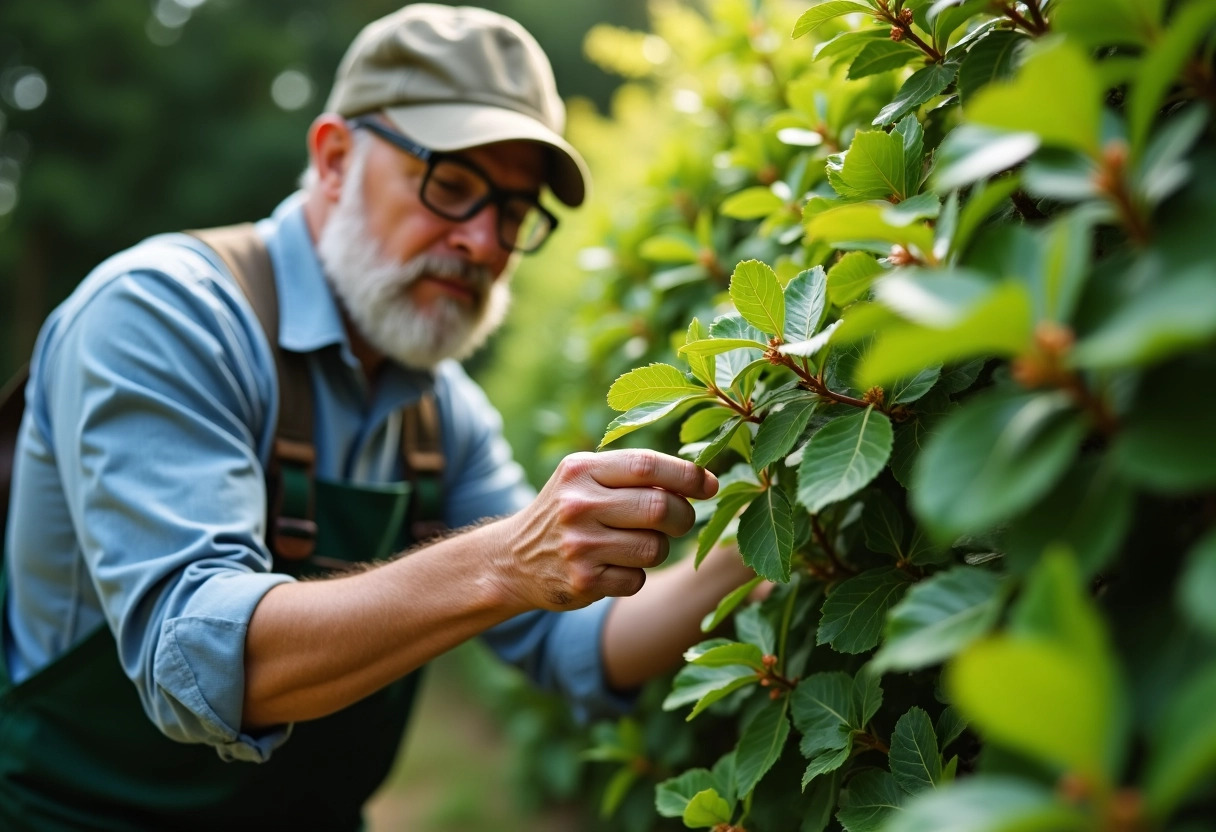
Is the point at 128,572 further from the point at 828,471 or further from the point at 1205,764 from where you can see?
the point at 1205,764

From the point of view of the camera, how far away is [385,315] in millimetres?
2227

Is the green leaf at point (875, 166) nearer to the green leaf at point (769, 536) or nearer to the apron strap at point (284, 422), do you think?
the green leaf at point (769, 536)

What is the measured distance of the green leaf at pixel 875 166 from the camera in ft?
3.36

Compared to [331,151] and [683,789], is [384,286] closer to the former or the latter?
[331,151]

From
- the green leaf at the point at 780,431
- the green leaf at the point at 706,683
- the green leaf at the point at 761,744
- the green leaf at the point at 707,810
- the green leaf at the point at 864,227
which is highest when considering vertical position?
the green leaf at the point at 864,227

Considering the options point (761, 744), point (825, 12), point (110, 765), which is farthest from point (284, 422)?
point (825, 12)

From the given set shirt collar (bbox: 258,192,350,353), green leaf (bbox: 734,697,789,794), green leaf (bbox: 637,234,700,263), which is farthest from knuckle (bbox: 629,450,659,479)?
shirt collar (bbox: 258,192,350,353)

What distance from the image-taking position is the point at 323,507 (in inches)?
82.0

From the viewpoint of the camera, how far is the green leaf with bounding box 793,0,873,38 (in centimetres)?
114

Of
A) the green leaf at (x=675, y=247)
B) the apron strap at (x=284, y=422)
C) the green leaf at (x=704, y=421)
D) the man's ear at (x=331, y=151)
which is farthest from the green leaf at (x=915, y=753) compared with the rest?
the man's ear at (x=331, y=151)

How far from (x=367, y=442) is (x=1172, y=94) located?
5.86ft

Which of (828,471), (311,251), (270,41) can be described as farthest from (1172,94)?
(270,41)

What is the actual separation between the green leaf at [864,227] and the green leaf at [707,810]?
702 mm

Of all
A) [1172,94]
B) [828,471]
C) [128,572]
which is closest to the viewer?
[1172,94]
